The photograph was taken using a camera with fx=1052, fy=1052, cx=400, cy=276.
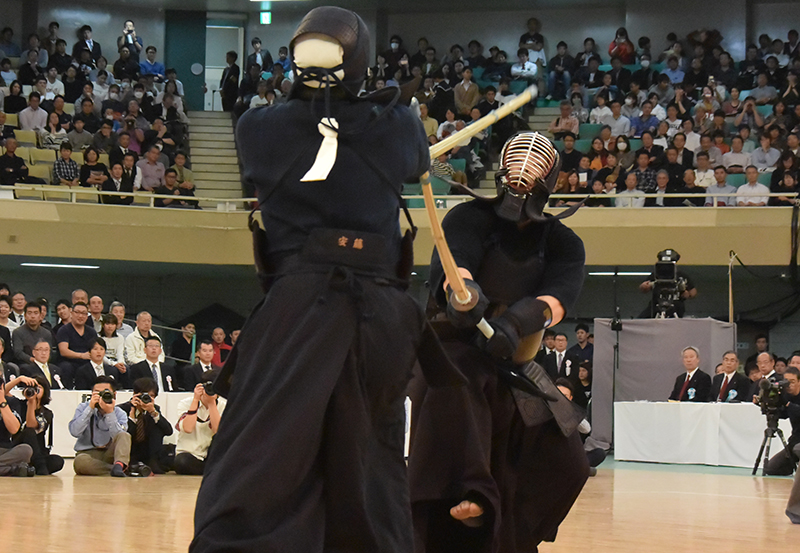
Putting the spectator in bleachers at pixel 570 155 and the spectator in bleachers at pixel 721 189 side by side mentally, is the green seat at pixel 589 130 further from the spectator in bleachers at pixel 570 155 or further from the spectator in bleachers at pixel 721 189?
the spectator in bleachers at pixel 721 189

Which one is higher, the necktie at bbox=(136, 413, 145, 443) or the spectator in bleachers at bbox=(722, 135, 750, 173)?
the spectator in bleachers at bbox=(722, 135, 750, 173)

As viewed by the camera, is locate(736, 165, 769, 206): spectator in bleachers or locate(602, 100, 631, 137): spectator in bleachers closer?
locate(736, 165, 769, 206): spectator in bleachers

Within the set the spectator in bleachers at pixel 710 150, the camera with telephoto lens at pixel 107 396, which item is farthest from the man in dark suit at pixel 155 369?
the spectator in bleachers at pixel 710 150

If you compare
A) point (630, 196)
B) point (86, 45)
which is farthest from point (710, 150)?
point (86, 45)

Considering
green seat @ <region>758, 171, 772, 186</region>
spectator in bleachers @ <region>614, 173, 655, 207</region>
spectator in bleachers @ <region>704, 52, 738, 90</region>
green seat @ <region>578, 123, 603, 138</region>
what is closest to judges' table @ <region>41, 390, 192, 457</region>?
spectator in bleachers @ <region>614, 173, 655, 207</region>

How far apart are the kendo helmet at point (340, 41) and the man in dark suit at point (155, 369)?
10005 millimetres

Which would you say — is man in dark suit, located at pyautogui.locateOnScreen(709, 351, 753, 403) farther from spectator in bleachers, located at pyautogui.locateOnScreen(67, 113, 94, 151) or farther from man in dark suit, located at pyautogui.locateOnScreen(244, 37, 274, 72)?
man in dark suit, located at pyautogui.locateOnScreen(244, 37, 274, 72)

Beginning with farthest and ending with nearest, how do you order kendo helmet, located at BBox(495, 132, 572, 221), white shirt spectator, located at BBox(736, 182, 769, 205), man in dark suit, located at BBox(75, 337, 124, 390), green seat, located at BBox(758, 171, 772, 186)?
green seat, located at BBox(758, 171, 772, 186), white shirt spectator, located at BBox(736, 182, 769, 205), man in dark suit, located at BBox(75, 337, 124, 390), kendo helmet, located at BBox(495, 132, 572, 221)

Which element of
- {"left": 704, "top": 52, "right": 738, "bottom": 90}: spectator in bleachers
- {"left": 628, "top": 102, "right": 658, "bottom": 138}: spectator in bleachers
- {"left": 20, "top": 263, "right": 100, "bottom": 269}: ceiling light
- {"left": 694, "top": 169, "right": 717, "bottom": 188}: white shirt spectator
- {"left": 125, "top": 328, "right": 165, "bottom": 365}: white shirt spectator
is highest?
{"left": 704, "top": 52, "right": 738, "bottom": 90}: spectator in bleachers

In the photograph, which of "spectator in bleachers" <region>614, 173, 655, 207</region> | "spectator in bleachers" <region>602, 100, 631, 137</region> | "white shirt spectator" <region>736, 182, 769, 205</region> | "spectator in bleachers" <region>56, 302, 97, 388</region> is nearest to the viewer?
"spectator in bleachers" <region>56, 302, 97, 388</region>

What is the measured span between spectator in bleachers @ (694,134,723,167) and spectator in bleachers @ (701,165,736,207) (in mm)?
593

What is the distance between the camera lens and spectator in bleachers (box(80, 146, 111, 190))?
1920 cm

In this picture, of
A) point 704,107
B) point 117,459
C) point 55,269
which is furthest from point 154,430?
point 704,107

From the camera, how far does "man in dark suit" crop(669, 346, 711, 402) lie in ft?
45.8
